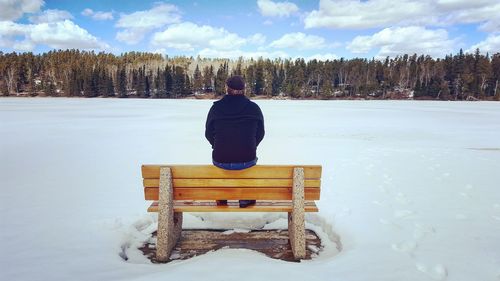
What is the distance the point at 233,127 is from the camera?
4602 millimetres

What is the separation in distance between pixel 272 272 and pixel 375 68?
11633 centimetres

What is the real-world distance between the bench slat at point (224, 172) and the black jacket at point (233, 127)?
189 mm

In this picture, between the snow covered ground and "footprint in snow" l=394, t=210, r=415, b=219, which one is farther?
"footprint in snow" l=394, t=210, r=415, b=219

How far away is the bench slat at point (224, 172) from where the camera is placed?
4.42m

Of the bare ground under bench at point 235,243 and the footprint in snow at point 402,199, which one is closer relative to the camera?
the bare ground under bench at point 235,243

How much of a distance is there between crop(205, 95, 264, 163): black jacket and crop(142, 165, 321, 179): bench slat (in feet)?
0.62

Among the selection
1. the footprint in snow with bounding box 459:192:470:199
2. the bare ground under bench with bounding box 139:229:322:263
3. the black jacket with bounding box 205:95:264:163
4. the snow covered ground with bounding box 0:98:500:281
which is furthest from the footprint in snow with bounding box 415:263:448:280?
the footprint in snow with bounding box 459:192:470:199

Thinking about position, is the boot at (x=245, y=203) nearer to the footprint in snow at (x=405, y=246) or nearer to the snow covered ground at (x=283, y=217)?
the snow covered ground at (x=283, y=217)

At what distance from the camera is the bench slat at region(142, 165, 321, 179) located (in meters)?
4.42

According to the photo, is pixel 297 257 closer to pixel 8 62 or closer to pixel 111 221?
pixel 111 221

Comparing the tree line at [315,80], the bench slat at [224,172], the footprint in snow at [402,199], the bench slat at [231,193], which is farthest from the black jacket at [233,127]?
the tree line at [315,80]

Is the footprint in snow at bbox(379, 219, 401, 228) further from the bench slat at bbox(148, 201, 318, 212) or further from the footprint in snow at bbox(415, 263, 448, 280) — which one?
the bench slat at bbox(148, 201, 318, 212)

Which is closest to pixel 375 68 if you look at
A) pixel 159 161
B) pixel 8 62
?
pixel 159 161

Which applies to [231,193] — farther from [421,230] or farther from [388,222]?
[421,230]
